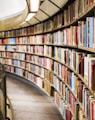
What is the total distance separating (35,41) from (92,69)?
4.54 metres

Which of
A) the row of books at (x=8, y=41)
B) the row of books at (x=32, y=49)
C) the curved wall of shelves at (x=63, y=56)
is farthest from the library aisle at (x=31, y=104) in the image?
the row of books at (x=8, y=41)

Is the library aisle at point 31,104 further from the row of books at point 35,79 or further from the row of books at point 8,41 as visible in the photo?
the row of books at point 8,41

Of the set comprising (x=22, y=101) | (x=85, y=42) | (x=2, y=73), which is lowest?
(x=22, y=101)

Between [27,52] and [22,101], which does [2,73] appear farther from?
[27,52]

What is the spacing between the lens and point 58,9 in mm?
3752

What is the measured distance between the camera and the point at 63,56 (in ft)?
11.7

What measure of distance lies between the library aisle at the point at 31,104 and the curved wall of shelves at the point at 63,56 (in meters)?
0.29

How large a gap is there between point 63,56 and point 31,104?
1916 mm

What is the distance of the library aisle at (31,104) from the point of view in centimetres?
429

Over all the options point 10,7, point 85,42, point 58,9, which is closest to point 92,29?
point 85,42

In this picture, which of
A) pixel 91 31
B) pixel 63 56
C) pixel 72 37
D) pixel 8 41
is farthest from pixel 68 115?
pixel 8 41

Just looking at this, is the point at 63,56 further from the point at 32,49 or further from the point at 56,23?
the point at 32,49

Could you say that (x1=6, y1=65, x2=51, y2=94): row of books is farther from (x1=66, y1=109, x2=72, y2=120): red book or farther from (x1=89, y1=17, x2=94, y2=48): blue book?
(x1=89, y1=17, x2=94, y2=48): blue book

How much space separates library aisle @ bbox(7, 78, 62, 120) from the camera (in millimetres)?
4285
